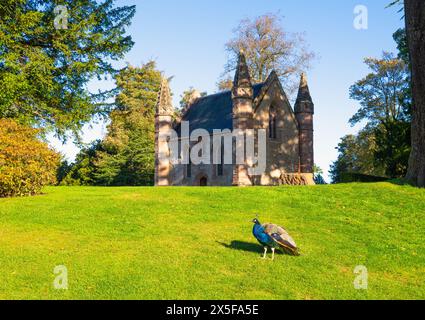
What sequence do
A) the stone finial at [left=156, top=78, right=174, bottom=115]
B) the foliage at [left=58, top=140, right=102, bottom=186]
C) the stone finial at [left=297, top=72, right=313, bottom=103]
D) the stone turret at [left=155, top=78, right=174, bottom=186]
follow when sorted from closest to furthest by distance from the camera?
the stone finial at [left=297, top=72, right=313, bottom=103], the stone turret at [left=155, top=78, right=174, bottom=186], the stone finial at [left=156, top=78, right=174, bottom=115], the foliage at [left=58, top=140, right=102, bottom=186]

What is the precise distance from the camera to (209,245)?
1290 centimetres

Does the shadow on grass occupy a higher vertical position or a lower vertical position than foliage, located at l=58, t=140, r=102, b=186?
lower

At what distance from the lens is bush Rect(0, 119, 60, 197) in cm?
2119

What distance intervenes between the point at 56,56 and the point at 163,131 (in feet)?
56.6

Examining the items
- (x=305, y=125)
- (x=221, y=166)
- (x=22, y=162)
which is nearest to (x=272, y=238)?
(x=22, y=162)

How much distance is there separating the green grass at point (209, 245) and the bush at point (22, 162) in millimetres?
1874

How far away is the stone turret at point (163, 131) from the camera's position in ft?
147

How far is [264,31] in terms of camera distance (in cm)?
5291

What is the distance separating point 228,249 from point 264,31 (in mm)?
44828

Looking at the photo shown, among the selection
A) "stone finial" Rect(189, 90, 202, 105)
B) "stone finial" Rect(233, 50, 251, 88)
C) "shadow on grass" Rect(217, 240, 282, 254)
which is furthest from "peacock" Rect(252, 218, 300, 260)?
"stone finial" Rect(189, 90, 202, 105)

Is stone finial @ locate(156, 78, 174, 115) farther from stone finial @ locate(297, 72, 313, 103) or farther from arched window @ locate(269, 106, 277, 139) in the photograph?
stone finial @ locate(297, 72, 313, 103)

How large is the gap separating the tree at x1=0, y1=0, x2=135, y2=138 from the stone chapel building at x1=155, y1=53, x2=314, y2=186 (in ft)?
40.0

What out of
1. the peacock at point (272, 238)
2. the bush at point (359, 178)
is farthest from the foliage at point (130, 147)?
the peacock at point (272, 238)

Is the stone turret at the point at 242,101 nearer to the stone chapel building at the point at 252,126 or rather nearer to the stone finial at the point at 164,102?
the stone chapel building at the point at 252,126
